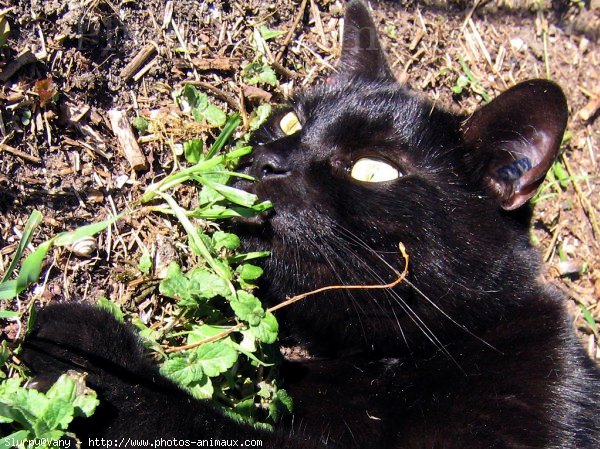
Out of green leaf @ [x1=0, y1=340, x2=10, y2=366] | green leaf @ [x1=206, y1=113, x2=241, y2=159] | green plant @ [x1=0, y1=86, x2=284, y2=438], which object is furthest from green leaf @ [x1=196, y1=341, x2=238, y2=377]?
green leaf @ [x1=206, y1=113, x2=241, y2=159]

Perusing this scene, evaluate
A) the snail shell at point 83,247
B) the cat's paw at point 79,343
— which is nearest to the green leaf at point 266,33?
the snail shell at point 83,247

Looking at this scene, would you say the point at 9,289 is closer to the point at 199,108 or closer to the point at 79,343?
the point at 79,343

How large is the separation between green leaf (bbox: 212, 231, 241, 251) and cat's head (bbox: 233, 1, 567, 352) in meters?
0.11

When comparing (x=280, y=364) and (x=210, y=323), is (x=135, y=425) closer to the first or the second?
(x=210, y=323)

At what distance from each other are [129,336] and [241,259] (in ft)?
1.73

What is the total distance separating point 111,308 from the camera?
7.90 ft

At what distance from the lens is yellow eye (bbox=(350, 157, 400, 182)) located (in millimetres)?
2381

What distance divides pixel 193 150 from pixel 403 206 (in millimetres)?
899

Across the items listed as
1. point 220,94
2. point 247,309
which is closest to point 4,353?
point 247,309

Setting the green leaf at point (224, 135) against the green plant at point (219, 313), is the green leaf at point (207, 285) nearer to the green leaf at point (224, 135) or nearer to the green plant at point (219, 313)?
the green plant at point (219, 313)

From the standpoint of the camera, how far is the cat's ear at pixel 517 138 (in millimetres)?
2229

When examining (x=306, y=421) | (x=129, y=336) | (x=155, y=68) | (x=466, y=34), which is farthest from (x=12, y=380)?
(x=466, y=34)

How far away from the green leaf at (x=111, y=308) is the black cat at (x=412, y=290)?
0.21 feet

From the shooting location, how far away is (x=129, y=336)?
87.6 inches
